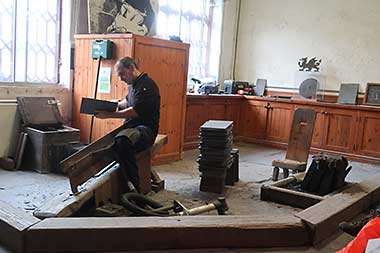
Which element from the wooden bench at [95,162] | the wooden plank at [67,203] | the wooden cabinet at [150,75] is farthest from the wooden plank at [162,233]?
the wooden cabinet at [150,75]

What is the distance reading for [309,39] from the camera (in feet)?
26.2

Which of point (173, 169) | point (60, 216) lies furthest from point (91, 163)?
point (173, 169)

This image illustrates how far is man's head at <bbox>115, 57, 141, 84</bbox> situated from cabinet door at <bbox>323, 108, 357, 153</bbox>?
395 cm

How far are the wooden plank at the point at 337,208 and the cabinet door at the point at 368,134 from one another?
2.13 meters

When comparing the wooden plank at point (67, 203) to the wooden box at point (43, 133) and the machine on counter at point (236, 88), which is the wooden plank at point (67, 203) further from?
the machine on counter at point (236, 88)

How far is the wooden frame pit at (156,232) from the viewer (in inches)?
108

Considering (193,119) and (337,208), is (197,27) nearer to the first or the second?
(193,119)

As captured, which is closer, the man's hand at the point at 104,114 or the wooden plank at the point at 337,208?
the wooden plank at the point at 337,208

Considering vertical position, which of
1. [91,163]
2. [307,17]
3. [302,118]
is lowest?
[91,163]

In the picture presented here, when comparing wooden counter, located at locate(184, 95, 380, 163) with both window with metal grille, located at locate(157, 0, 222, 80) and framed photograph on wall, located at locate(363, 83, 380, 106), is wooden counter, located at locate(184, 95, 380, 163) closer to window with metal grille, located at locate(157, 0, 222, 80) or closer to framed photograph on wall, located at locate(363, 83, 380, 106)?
framed photograph on wall, located at locate(363, 83, 380, 106)

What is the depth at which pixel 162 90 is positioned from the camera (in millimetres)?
5508

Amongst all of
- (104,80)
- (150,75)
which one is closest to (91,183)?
(104,80)

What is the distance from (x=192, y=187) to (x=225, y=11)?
192 inches

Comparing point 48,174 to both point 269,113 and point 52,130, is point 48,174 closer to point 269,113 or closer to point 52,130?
point 52,130
